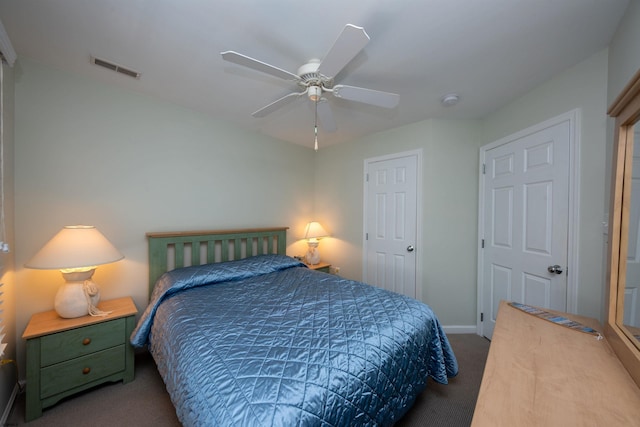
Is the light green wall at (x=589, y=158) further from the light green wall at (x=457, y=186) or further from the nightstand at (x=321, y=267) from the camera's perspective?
the nightstand at (x=321, y=267)

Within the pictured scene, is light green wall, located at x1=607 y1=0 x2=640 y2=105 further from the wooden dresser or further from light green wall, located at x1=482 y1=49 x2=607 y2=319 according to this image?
the wooden dresser

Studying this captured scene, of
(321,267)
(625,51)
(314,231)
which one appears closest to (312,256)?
(321,267)

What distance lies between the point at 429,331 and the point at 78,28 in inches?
113

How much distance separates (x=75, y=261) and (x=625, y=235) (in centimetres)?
304

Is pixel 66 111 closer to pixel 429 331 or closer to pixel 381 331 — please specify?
pixel 381 331

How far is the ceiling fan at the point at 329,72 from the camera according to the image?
1.08 m

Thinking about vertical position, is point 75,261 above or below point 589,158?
below

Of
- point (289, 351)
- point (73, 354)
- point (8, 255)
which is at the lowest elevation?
point (73, 354)

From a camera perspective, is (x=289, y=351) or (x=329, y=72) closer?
(x=289, y=351)

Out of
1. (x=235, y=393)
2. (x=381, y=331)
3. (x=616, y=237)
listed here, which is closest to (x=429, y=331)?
(x=381, y=331)

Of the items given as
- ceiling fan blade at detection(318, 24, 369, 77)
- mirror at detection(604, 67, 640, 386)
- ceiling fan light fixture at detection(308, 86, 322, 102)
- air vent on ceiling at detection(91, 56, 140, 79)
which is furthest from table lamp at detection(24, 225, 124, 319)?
mirror at detection(604, 67, 640, 386)

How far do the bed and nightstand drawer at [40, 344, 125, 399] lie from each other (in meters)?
0.25

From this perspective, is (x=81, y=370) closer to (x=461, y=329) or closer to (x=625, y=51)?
(x=461, y=329)

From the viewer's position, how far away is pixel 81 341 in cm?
167
